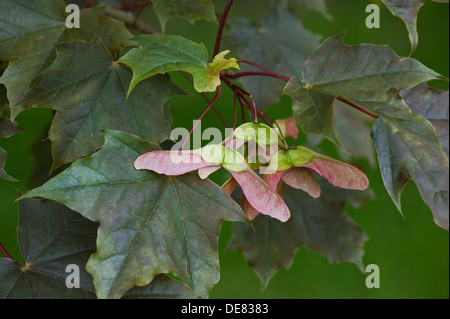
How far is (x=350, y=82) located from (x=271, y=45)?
1.60 ft

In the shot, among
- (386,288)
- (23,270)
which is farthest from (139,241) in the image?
(386,288)

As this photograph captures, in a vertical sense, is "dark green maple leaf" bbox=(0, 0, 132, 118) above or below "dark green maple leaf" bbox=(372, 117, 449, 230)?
above

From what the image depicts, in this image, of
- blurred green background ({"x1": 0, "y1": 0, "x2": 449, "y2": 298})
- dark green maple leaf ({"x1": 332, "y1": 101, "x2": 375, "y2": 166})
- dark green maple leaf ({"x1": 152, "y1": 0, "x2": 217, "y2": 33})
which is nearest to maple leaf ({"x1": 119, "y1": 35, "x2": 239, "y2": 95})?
dark green maple leaf ({"x1": 152, "y1": 0, "x2": 217, "y2": 33})

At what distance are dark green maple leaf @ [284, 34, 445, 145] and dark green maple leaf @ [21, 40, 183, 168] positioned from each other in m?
0.17

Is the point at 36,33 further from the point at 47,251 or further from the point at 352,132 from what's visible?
the point at 352,132

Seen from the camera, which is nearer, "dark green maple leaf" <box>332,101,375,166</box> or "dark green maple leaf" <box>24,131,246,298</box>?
"dark green maple leaf" <box>24,131,246,298</box>

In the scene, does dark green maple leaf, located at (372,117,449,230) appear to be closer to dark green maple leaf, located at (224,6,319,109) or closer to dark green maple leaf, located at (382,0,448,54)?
dark green maple leaf, located at (382,0,448,54)

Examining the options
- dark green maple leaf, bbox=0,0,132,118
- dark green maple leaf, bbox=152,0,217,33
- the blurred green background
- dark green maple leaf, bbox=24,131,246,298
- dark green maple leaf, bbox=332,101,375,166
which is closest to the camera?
dark green maple leaf, bbox=24,131,246,298

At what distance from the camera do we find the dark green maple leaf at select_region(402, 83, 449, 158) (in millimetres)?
774

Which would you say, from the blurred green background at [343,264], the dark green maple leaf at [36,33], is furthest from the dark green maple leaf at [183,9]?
the blurred green background at [343,264]

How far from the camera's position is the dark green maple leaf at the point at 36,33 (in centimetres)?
69

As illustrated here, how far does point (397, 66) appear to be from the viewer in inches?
24.6

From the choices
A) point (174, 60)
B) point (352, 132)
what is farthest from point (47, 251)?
point (352, 132)

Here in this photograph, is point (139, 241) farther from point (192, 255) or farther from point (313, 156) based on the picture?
point (313, 156)
